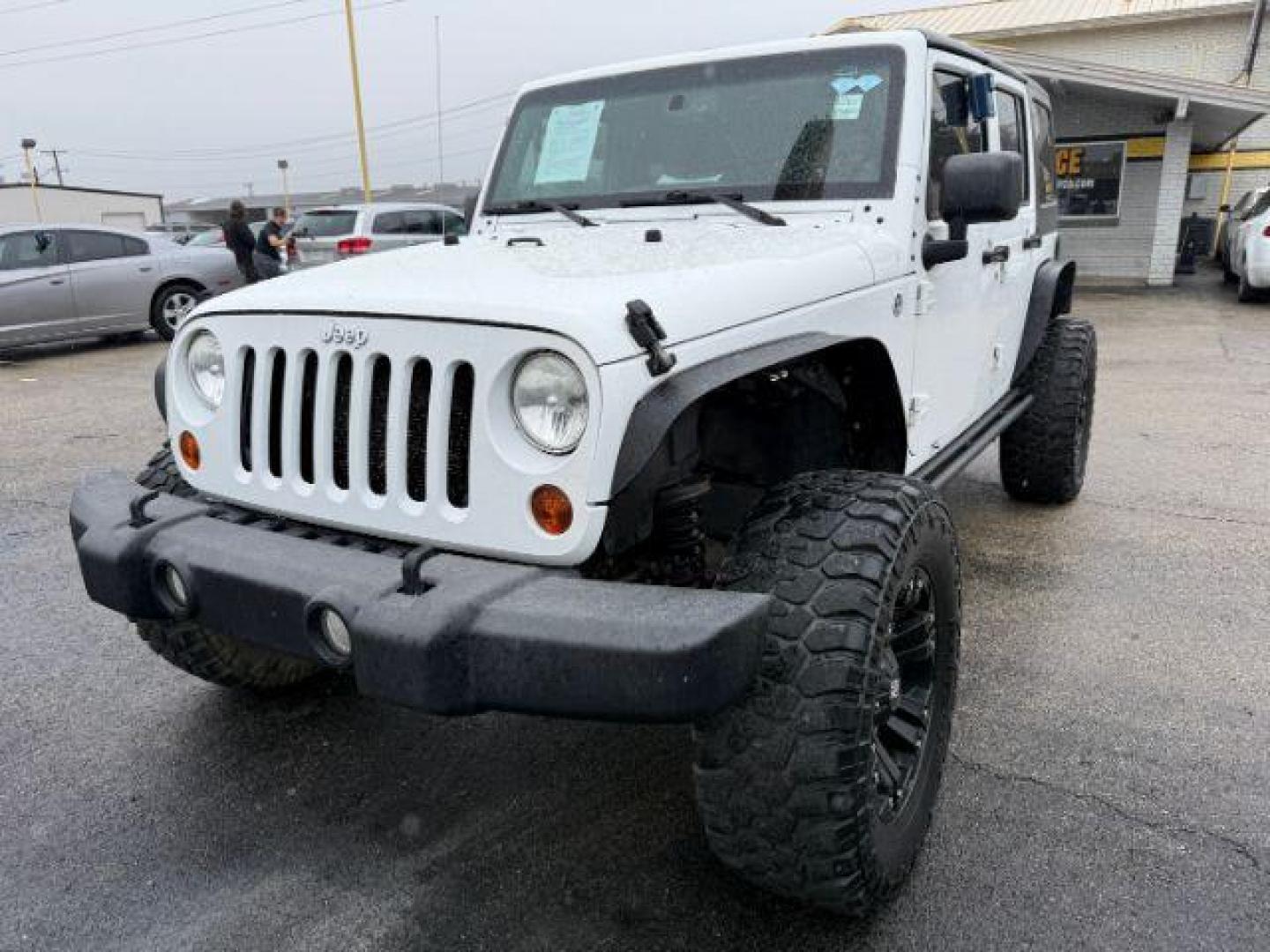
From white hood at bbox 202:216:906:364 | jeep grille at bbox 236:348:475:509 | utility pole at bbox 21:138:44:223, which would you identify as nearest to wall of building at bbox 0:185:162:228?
utility pole at bbox 21:138:44:223

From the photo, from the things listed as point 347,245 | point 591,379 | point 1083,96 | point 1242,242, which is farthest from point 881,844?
point 1083,96

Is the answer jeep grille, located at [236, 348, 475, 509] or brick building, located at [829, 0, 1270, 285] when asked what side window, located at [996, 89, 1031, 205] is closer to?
jeep grille, located at [236, 348, 475, 509]

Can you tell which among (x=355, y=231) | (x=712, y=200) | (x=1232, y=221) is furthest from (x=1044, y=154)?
(x=1232, y=221)

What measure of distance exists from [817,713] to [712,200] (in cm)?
173

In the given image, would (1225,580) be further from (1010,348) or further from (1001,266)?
(1001,266)

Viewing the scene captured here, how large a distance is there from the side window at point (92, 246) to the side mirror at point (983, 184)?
1121 cm

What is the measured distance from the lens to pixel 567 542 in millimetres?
1833

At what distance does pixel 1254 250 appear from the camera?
12.5 m

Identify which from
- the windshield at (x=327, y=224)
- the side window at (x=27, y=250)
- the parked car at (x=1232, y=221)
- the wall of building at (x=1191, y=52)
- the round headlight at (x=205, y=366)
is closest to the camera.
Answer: the round headlight at (x=205, y=366)

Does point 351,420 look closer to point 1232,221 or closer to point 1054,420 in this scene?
point 1054,420

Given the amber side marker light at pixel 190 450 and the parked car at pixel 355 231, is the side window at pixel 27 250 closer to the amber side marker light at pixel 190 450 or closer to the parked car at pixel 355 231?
the parked car at pixel 355 231

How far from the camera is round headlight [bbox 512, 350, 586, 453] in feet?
5.98

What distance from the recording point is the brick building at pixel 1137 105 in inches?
561

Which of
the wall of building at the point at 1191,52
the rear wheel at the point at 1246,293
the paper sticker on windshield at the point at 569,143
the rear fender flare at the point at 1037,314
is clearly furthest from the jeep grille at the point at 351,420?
the wall of building at the point at 1191,52
